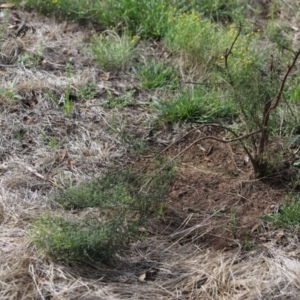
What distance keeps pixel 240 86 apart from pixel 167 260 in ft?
3.79

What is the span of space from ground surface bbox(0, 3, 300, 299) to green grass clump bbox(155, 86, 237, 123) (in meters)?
0.09

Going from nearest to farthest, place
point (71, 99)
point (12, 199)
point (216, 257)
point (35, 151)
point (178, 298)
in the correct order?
point (178, 298) < point (216, 257) < point (12, 199) < point (35, 151) < point (71, 99)

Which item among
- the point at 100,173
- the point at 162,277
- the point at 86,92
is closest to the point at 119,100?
the point at 86,92

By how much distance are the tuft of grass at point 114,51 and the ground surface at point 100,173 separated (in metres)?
0.08

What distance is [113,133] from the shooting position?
4887 millimetres

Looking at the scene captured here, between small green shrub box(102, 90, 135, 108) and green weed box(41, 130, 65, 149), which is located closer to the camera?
green weed box(41, 130, 65, 149)

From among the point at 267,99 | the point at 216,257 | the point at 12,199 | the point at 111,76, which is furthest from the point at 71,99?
the point at 216,257

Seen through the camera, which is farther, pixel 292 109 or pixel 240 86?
pixel 292 109

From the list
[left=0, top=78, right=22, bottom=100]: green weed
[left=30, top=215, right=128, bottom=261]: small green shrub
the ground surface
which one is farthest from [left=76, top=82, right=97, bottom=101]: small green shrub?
[left=30, top=215, right=128, bottom=261]: small green shrub

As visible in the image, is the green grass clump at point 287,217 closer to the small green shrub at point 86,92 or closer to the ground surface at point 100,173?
the ground surface at point 100,173

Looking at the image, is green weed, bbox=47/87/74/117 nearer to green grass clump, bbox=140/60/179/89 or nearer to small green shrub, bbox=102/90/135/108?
small green shrub, bbox=102/90/135/108

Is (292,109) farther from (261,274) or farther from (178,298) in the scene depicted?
(178,298)

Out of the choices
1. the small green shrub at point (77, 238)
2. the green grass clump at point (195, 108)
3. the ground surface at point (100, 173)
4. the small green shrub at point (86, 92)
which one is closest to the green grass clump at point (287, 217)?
the ground surface at point (100, 173)

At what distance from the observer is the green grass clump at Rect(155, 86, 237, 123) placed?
4.99 metres
